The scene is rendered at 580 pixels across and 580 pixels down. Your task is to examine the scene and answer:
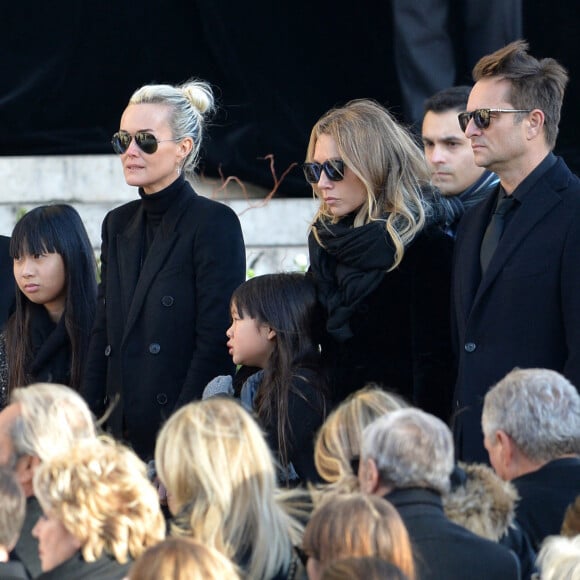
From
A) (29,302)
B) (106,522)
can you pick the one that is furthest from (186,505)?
(29,302)

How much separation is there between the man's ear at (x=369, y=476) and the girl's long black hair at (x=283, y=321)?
115cm

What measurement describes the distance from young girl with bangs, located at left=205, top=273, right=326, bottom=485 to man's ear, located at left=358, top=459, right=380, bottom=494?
1.06 m

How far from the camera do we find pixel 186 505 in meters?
3.31

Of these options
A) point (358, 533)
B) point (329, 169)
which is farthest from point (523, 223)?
point (358, 533)

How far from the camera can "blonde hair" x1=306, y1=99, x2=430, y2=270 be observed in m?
4.56

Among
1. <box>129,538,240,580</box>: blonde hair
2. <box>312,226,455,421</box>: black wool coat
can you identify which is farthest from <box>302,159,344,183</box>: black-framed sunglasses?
<box>129,538,240,580</box>: blonde hair

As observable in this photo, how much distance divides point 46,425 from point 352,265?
4.22 feet

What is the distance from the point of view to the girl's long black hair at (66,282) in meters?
5.34

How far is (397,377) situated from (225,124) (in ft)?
10.1

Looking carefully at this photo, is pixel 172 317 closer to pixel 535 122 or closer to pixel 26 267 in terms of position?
pixel 26 267

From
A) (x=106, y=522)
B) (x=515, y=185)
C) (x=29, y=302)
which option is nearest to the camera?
(x=106, y=522)

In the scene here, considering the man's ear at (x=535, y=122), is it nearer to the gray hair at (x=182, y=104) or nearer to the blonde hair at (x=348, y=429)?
the blonde hair at (x=348, y=429)

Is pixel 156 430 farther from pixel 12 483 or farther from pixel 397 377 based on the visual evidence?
pixel 12 483

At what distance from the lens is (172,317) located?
481cm
